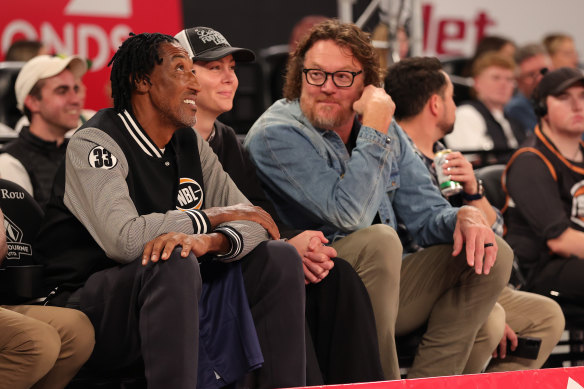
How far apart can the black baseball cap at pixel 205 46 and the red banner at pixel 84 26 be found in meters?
2.37

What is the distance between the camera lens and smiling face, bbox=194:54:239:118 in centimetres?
312

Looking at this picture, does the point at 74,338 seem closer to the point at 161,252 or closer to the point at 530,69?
the point at 161,252

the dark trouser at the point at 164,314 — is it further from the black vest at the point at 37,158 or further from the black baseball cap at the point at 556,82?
the black baseball cap at the point at 556,82

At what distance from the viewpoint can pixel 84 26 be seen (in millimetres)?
5527

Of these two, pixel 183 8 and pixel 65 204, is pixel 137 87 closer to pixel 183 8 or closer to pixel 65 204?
pixel 65 204

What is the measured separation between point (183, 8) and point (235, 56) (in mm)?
3156

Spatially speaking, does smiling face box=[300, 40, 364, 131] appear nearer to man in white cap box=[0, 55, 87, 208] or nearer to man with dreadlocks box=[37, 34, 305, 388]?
man with dreadlocks box=[37, 34, 305, 388]

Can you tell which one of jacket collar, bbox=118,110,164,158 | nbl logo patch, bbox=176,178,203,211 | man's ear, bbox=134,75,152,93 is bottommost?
nbl logo patch, bbox=176,178,203,211

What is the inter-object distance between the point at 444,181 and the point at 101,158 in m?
1.36

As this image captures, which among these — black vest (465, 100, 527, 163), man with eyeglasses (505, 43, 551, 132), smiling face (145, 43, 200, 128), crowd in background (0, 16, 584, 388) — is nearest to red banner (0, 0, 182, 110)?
crowd in background (0, 16, 584, 388)

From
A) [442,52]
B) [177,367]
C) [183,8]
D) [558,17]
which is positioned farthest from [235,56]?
[558,17]

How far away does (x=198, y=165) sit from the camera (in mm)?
2754

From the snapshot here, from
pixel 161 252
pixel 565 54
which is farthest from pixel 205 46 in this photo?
pixel 565 54

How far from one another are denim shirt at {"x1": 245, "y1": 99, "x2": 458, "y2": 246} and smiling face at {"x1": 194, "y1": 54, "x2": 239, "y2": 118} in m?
0.15
